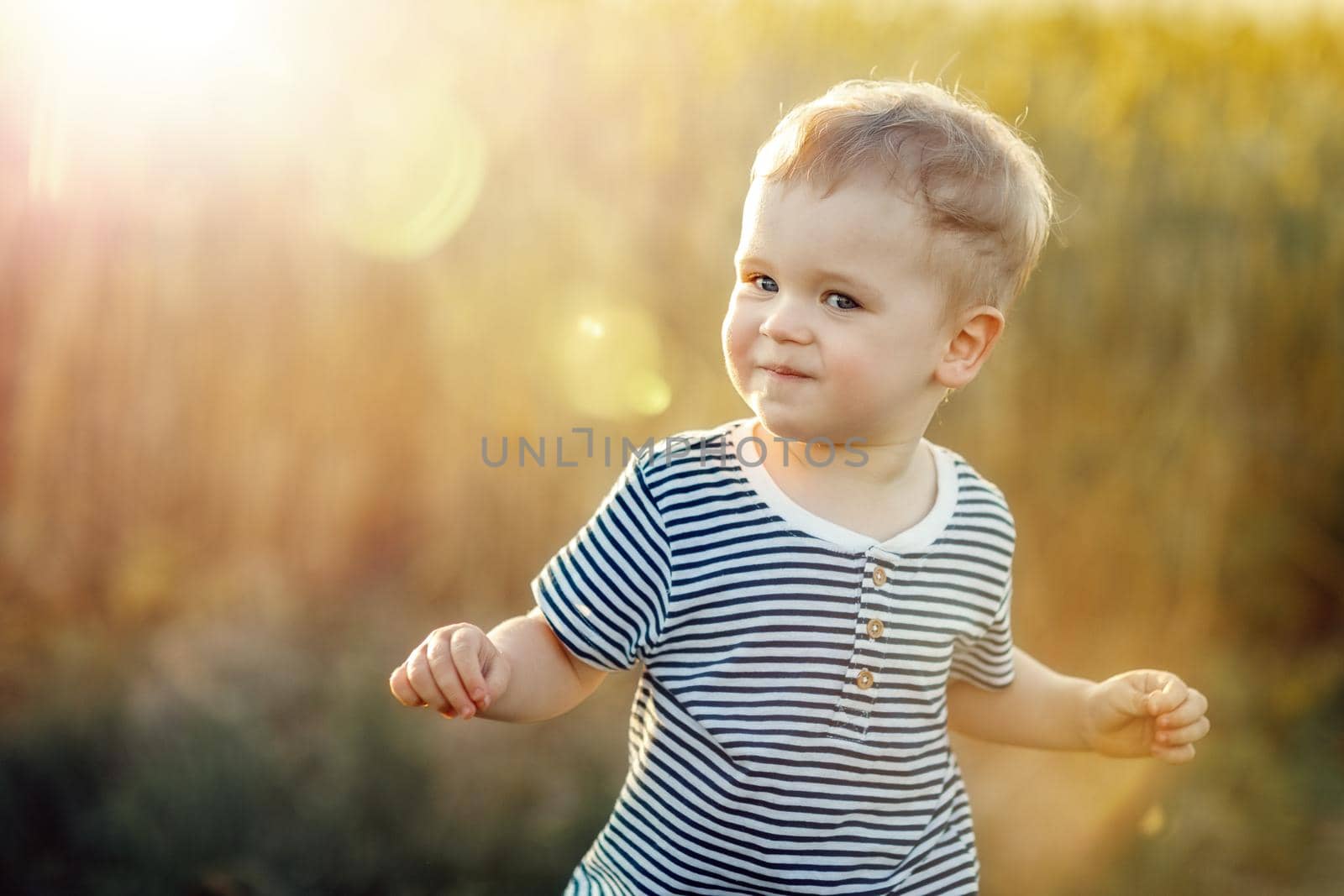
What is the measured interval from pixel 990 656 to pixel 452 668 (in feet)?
2.54

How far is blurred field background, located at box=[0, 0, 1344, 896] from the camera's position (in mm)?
2543

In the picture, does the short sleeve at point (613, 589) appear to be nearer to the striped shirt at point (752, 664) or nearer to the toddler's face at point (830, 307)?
the striped shirt at point (752, 664)

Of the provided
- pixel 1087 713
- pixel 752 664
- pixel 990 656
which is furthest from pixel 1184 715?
pixel 752 664

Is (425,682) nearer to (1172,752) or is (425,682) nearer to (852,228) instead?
(852,228)

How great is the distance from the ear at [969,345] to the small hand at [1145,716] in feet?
1.56

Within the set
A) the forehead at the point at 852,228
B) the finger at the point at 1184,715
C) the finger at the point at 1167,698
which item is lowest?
the finger at the point at 1184,715

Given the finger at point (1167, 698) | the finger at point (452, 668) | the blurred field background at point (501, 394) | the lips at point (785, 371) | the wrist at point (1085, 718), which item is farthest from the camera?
the blurred field background at point (501, 394)

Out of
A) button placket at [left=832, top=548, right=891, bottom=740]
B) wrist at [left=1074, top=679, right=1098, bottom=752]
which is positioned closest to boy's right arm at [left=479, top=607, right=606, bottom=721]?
button placket at [left=832, top=548, right=891, bottom=740]

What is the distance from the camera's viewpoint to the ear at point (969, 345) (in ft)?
5.19

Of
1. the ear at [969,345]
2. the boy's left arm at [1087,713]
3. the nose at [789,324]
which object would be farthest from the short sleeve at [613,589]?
the boy's left arm at [1087,713]

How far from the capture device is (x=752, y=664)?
1.53m

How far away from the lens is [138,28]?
8.57 ft

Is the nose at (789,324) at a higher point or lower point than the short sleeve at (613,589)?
higher

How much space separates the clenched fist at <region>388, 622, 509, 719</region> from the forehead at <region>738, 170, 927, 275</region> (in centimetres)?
55
